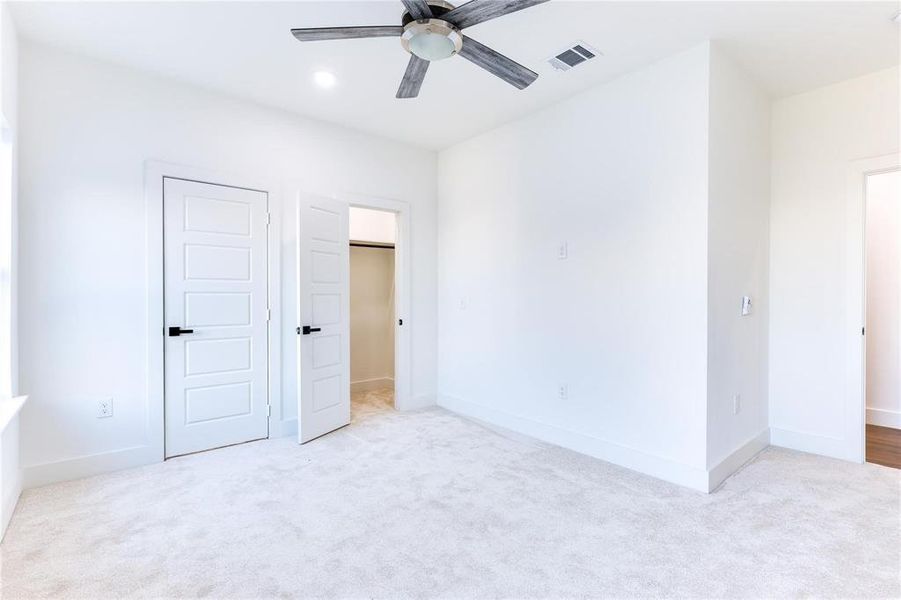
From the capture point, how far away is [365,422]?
13.4 feet

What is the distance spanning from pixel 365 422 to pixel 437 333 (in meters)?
1.24

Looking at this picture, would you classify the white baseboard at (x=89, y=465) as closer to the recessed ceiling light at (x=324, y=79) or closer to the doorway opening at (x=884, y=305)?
the recessed ceiling light at (x=324, y=79)

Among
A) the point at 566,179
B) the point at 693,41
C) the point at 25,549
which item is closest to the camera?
the point at 25,549

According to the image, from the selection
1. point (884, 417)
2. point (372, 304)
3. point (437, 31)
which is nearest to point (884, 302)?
point (884, 417)

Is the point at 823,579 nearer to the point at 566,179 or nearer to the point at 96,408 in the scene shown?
the point at 566,179

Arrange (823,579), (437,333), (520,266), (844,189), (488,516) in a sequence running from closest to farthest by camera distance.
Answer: (823,579) → (488,516) → (844,189) → (520,266) → (437,333)

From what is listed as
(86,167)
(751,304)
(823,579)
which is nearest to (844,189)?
(751,304)

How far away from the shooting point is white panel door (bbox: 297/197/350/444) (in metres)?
3.54

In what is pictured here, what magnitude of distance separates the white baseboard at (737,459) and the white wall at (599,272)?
0.10 m

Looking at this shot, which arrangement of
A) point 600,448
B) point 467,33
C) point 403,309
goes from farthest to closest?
point 403,309
point 600,448
point 467,33

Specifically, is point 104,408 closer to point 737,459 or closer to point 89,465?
point 89,465

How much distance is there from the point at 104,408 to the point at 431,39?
10.2ft

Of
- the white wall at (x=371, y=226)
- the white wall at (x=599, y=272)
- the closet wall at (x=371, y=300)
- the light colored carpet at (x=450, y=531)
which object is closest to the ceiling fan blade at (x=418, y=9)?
the white wall at (x=599, y=272)

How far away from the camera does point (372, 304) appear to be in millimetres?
5469
